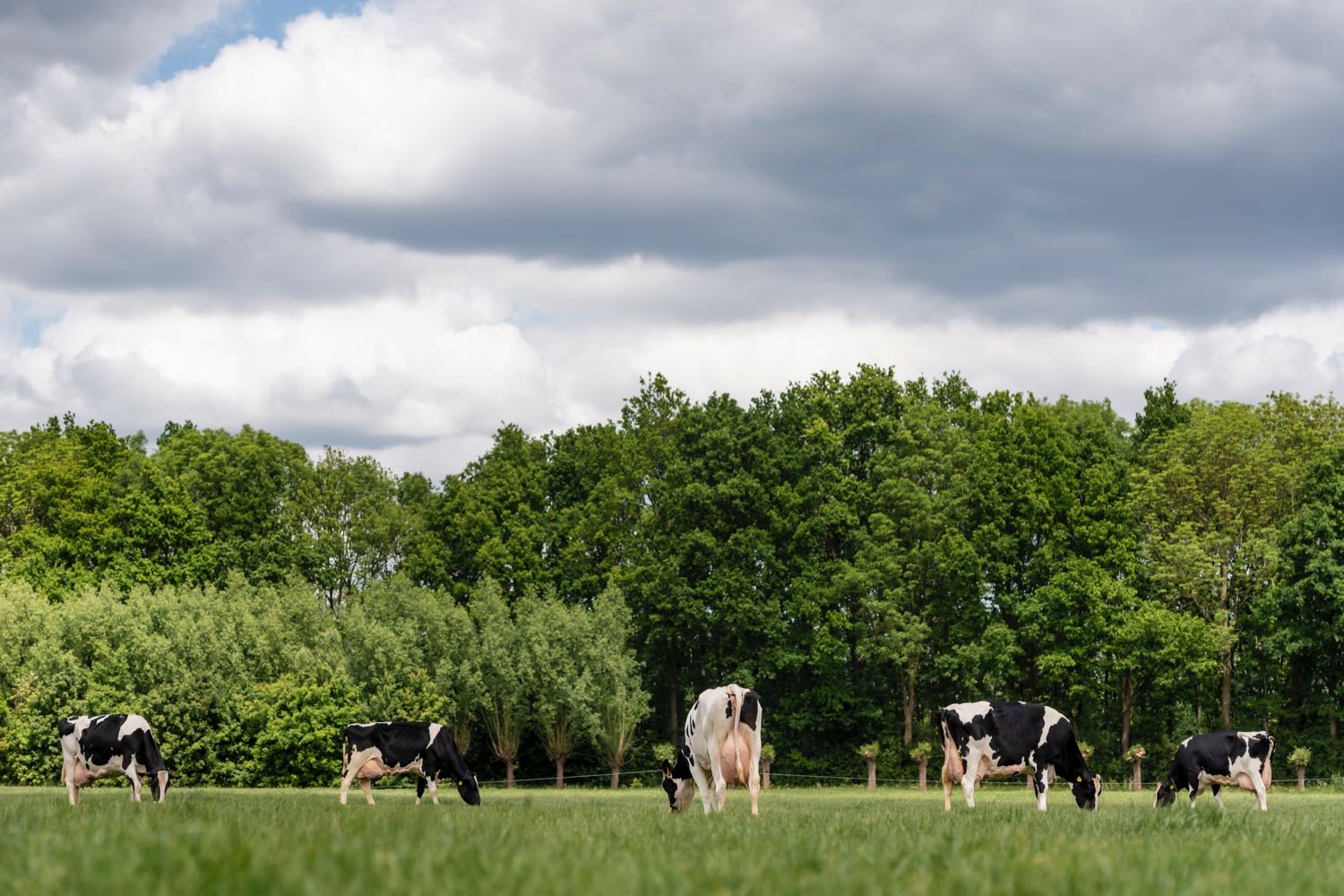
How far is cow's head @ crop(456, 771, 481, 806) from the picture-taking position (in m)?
33.3

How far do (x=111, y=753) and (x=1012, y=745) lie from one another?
2020cm

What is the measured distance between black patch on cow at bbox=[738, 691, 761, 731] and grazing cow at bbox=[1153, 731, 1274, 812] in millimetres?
12327

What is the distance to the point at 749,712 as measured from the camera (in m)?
22.3

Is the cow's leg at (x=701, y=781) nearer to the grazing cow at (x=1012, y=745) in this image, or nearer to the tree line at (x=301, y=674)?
the grazing cow at (x=1012, y=745)

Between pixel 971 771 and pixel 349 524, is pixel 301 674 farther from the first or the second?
pixel 971 771

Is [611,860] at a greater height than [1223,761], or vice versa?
[611,860]

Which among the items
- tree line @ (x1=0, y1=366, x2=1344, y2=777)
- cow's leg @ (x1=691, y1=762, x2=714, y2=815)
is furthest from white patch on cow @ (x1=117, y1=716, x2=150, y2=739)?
tree line @ (x1=0, y1=366, x2=1344, y2=777)

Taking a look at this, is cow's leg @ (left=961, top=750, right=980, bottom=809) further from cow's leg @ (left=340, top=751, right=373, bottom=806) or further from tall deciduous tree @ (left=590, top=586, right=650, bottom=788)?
tall deciduous tree @ (left=590, top=586, right=650, bottom=788)

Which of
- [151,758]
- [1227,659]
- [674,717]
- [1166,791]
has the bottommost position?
[674,717]

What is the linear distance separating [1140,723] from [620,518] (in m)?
32.1

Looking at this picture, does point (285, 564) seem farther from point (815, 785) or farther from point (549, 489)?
point (815, 785)

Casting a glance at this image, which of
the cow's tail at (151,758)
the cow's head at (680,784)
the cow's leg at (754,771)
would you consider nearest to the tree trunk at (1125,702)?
the cow's head at (680,784)

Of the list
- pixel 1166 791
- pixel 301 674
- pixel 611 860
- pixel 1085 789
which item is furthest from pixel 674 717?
pixel 611 860

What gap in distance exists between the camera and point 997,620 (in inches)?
2657
